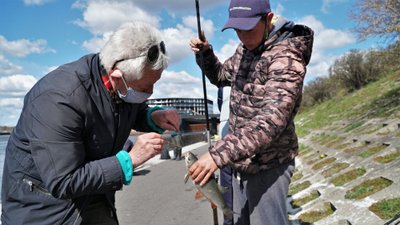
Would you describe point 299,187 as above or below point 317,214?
below

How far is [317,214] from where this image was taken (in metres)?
6.80

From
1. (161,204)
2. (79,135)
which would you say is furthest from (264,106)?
(161,204)

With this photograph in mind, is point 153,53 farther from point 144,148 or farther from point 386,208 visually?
point 386,208

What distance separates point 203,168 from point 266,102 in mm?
700

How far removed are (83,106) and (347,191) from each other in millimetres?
5866

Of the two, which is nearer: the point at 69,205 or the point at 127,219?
the point at 69,205

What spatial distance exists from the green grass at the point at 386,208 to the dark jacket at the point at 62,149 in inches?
164

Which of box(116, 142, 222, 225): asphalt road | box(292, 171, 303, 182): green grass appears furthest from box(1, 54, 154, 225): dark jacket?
box(292, 171, 303, 182): green grass

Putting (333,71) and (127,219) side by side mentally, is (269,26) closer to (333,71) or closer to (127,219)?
(127,219)

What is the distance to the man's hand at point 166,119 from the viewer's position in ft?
12.2

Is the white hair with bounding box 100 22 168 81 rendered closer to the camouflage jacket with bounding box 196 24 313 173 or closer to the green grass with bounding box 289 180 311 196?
the camouflage jacket with bounding box 196 24 313 173

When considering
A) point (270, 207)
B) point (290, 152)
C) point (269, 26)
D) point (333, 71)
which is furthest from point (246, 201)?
point (333, 71)

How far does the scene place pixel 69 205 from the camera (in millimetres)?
2805

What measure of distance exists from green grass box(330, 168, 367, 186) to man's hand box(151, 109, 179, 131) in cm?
526
